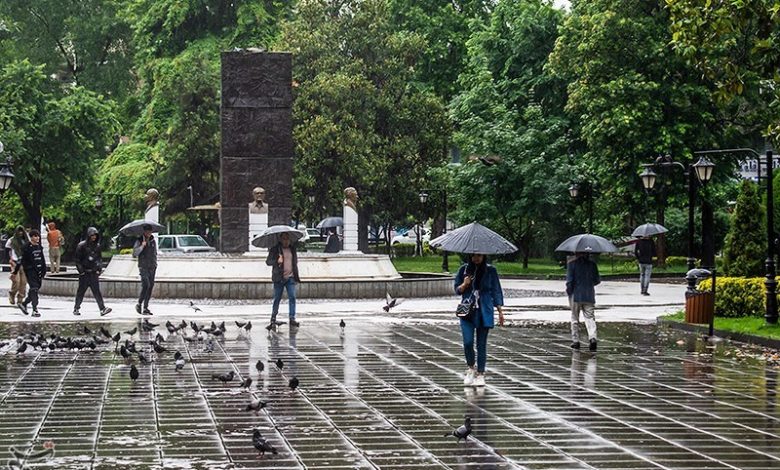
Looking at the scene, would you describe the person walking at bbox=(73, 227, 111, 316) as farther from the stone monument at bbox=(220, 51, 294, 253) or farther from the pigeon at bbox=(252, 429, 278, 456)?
the pigeon at bbox=(252, 429, 278, 456)

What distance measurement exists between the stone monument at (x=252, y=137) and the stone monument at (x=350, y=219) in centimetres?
268

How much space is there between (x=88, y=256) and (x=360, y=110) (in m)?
31.6

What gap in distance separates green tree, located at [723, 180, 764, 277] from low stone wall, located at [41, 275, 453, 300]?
31.0 ft

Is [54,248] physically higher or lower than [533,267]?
higher

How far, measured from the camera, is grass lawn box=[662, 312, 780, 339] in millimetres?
21281

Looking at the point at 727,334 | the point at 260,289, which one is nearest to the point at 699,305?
the point at 727,334

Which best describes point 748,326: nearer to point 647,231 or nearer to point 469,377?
point 469,377

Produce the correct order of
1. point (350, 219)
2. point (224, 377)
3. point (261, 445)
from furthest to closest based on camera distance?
point (350, 219), point (224, 377), point (261, 445)

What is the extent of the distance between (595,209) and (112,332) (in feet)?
110

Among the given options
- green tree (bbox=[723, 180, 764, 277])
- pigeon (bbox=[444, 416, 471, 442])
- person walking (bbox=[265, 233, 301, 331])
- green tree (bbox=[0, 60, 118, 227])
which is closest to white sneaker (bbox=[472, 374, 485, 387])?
pigeon (bbox=[444, 416, 471, 442])

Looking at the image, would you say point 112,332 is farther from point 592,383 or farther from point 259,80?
point 259,80

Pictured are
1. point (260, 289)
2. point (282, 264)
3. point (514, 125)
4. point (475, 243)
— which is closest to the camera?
point (475, 243)

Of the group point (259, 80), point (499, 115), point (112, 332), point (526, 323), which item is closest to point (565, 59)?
point (499, 115)

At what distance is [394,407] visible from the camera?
1294 cm
